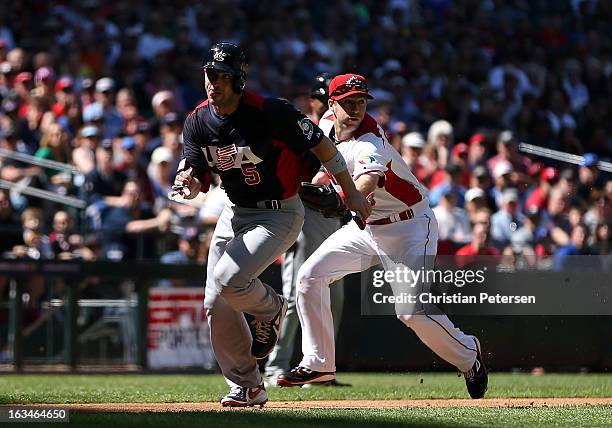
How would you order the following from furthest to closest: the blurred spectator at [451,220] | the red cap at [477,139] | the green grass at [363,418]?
the red cap at [477,139]
the blurred spectator at [451,220]
the green grass at [363,418]

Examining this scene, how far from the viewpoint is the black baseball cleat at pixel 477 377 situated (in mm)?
8297

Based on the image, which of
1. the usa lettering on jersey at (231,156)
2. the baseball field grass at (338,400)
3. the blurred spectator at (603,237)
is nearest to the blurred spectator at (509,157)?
the blurred spectator at (603,237)

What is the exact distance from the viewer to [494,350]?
11.4 m

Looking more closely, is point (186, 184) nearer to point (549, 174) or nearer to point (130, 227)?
point (130, 227)

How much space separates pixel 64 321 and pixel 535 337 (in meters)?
4.53

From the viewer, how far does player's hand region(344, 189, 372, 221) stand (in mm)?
7152

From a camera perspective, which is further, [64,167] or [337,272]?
[64,167]

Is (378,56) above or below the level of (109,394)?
above

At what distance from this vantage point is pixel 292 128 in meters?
6.96

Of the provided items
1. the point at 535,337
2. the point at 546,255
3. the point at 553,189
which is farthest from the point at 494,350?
the point at 553,189

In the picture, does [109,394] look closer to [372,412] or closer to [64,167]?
[372,412]

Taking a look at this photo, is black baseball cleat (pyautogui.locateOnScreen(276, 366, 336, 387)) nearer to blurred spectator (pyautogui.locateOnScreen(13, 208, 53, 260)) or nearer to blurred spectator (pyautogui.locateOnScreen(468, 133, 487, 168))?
blurred spectator (pyautogui.locateOnScreen(13, 208, 53, 260))

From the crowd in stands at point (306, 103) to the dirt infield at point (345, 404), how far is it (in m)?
3.47

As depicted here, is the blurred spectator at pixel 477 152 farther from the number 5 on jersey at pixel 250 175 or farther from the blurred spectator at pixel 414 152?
the number 5 on jersey at pixel 250 175
